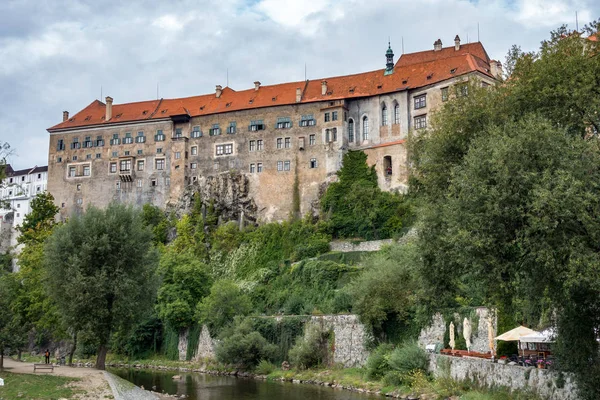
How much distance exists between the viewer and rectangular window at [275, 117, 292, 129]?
220 feet

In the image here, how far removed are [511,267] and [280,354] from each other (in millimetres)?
23563

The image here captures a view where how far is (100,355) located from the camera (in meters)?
33.5

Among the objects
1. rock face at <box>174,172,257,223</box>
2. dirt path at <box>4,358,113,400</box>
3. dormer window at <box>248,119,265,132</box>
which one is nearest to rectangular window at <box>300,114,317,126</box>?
dormer window at <box>248,119,265,132</box>

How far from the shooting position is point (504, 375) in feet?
77.7

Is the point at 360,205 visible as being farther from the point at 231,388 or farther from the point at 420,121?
the point at 231,388

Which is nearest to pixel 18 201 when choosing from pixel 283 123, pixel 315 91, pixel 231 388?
pixel 283 123

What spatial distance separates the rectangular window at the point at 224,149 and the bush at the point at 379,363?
3970 cm

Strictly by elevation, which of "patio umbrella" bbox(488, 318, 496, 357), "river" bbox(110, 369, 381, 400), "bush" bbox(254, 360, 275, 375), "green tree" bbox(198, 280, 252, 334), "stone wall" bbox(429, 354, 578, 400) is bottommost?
"river" bbox(110, 369, 381, 400)

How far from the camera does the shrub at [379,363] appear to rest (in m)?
32.0

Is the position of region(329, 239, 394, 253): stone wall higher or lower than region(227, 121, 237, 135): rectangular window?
lower

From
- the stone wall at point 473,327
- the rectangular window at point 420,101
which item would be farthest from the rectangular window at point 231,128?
the stone wall at point 473,327

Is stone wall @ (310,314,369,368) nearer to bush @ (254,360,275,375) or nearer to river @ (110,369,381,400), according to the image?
river @ (110,369,381,400)

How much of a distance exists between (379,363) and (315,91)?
41.2m

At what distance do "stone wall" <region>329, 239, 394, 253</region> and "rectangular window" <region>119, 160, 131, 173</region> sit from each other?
2782cm
